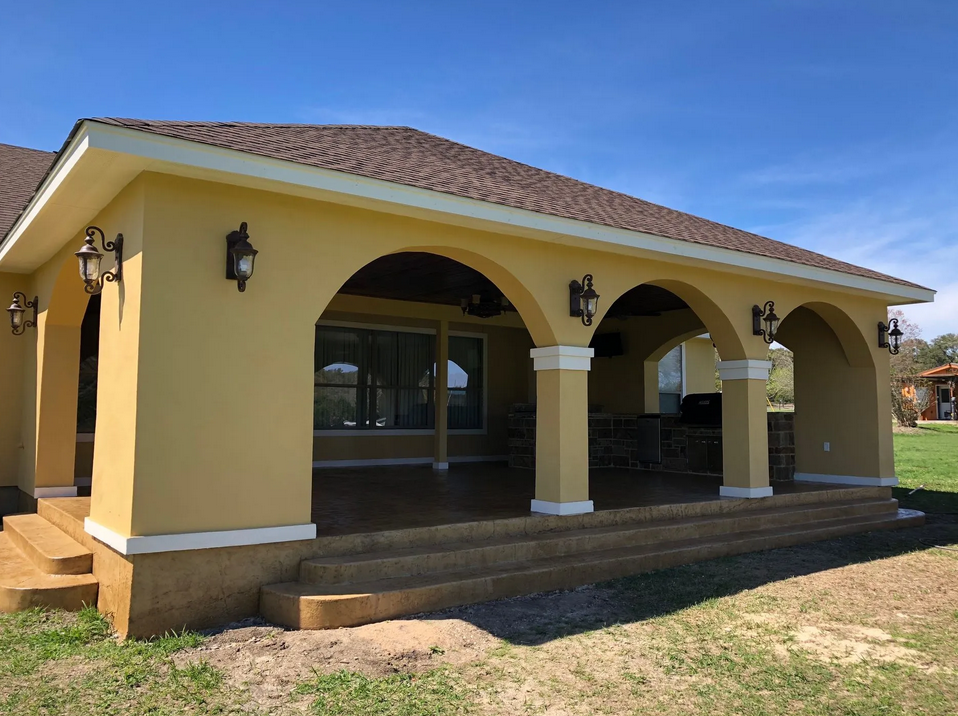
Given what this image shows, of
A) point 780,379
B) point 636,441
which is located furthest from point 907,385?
point 636,441

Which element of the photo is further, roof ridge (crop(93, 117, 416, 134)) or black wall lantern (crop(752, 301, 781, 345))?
black wall lantern (crop(752, 301, 781, 345))

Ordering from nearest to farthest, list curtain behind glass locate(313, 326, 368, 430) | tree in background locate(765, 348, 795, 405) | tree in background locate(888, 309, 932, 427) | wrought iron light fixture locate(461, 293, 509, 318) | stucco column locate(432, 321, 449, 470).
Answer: wrought iron light fixture locate(461, 293, 509, 318) → curtain behind glass locate(313, 326, 368, 430) → stucco column locate(432, 321, 449, 470) → tree in background locate(888, 309, 932, 427) → tree in background locate(765, 348, 795, 405)

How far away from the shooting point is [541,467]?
282 inches

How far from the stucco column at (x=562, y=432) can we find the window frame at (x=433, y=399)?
4.87m

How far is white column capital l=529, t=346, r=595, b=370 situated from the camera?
7.04m

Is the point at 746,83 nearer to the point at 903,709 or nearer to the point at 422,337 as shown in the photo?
the point at 422,337

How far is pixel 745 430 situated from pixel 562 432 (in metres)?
2.81

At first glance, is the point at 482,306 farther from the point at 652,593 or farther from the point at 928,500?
the point at 928,500

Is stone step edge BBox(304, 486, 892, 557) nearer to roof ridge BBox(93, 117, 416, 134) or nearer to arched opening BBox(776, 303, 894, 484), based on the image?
arched opening BBox(776, 303, 894, 484)

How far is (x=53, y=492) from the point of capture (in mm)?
7738

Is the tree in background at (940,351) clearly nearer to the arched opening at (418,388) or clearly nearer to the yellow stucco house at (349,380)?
the arched opening at (418,388)

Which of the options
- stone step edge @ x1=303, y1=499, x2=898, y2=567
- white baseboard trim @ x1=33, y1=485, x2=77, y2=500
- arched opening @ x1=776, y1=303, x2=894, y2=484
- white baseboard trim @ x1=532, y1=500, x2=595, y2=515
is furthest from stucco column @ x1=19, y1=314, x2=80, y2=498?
arched opening @ x1=776, y1=303, x2=894, y2=484

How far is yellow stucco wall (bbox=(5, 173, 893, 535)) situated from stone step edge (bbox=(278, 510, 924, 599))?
68 cm

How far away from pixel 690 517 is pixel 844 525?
231 centimetres
